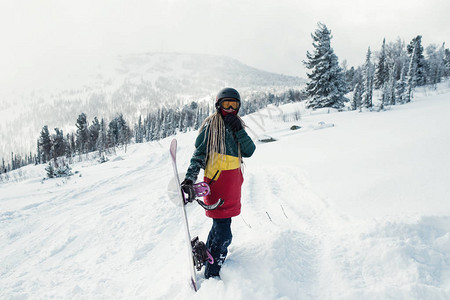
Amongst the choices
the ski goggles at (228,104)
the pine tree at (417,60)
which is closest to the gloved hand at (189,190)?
the ski goggles at (228,104)

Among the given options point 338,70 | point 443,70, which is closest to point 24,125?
point 338,70

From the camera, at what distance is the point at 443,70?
61.0 metres

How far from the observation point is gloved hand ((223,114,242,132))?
8.07ft

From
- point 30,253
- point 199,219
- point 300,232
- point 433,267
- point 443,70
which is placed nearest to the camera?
point 433,267

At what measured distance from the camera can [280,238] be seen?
8.46ft

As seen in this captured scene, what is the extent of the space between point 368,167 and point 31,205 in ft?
24.7

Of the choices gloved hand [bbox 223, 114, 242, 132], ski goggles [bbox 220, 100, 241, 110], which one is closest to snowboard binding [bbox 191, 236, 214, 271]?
gloved hand [bbox 223, 114, 242, 132]

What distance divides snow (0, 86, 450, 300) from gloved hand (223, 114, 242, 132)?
1.29 metres

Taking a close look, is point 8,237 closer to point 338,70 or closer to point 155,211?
point 155,211

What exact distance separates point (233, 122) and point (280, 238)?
1.40m

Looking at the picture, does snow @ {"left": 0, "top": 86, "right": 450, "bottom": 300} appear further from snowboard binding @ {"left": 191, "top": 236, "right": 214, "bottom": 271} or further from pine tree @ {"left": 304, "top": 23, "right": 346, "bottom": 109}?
pine tree @ {"left": 304, "top": 23, "right": 346, "bottom": 109}

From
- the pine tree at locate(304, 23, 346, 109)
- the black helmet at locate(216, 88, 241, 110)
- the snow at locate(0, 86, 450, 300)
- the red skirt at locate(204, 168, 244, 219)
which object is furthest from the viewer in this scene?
the pine tree at locate(304, 23, 346, 109)

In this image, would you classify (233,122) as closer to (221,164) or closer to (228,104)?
(228,104)

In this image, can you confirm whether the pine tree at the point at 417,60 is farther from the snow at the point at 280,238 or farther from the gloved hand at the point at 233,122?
the gloved hand at the point at 233,122
